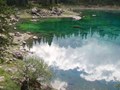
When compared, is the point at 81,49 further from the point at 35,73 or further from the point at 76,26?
the point at 35,73

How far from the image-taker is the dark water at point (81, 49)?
76.6 m

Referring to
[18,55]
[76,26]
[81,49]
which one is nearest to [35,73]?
[18,55]

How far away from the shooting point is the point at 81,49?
114 m

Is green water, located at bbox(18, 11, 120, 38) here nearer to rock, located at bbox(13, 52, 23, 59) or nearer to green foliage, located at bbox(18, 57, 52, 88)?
rock, located at bbox(13, 52, 23, 59)

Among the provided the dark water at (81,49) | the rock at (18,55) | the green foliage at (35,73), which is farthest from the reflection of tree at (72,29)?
the green foliage at (35,73)

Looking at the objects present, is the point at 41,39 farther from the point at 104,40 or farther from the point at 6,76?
the point at 6,76

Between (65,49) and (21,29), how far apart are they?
28.1 metres

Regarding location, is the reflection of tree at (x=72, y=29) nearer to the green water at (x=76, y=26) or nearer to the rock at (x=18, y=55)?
the green water at (x=76, y=26)

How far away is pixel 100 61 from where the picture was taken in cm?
9781

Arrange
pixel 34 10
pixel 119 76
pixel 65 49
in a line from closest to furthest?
pixel 119 76, pixel 65 49, pixel 34 10

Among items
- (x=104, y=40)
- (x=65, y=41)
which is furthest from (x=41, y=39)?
(x=104, y=40)

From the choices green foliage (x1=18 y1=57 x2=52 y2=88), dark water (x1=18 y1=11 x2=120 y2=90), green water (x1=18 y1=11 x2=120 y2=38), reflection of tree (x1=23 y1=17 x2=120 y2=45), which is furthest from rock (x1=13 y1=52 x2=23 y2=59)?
green water (x1=18 y1=11 x2=120 y2=38)

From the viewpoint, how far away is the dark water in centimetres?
7656

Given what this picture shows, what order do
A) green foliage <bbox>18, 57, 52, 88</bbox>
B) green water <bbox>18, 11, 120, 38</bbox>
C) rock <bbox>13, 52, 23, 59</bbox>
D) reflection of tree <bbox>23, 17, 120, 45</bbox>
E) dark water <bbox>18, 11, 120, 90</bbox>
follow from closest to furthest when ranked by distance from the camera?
green foliage <bbox>18, 57, 52, 88</bbox>
dark water <bbox>18, 11, 120, 90</bbox>
rock <bbox>13, 52, 23, 59</bbox>
reflection of tree <bbox>23, 17, 120, 45</bbox>
green water <bbox>18, 11, 120, 38</bbox>
